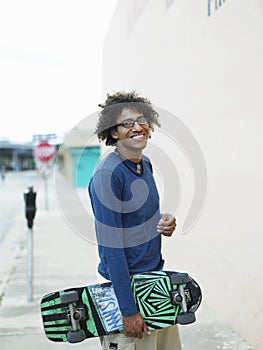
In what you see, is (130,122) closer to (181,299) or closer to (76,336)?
(181,299)

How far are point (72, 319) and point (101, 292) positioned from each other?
169mm

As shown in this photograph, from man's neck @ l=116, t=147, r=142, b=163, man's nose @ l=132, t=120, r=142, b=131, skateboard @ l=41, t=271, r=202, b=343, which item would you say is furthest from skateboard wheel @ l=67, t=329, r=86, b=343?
man's nose @ l=132, t=120, r=142, b=131

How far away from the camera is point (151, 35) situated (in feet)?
22.7

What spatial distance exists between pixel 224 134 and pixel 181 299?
83.4 inches

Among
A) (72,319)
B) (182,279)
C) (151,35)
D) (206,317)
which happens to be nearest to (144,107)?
(182,279)

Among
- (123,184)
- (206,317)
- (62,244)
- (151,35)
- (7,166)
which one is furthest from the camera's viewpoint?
(7,166)

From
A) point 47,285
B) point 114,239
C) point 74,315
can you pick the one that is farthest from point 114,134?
point 47,285

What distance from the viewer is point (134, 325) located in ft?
7.27

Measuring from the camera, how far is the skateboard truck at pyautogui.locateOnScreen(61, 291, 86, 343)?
7.44ft

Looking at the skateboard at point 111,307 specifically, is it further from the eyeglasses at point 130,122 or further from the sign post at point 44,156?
the sign post at point 44,156

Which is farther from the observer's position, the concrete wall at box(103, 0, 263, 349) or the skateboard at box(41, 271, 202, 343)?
the concrete wall at box(103, 0, 263, 349)

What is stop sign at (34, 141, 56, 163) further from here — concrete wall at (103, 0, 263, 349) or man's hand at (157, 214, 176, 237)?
man's hand at (157, 214, 176, 237)

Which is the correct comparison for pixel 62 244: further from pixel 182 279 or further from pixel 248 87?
pixel 182 279

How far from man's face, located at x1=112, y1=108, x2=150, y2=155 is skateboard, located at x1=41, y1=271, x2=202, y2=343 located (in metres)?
0.58
